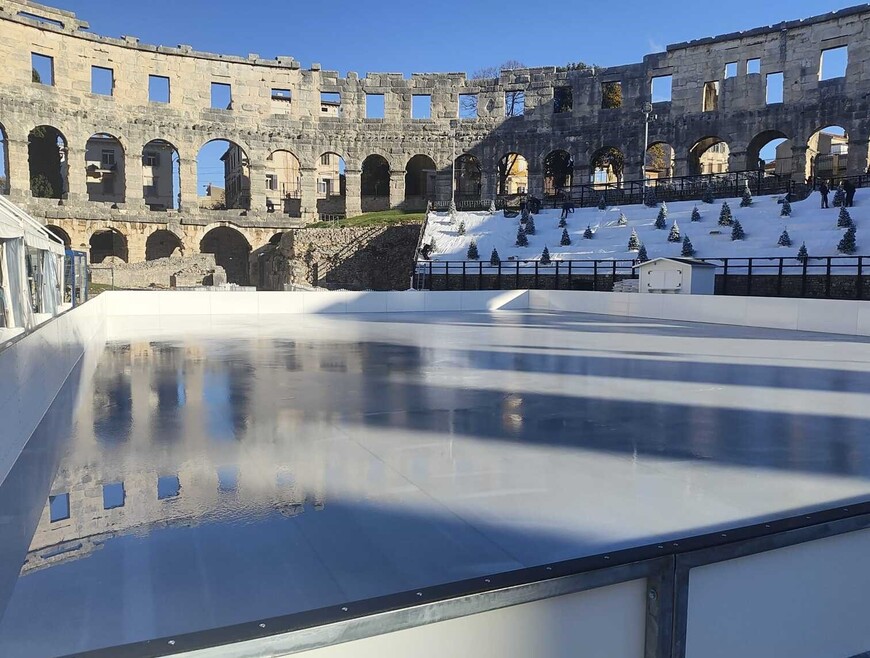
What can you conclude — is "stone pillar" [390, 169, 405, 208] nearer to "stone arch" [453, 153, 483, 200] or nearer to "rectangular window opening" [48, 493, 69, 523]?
"stone arch" [453, 153, 483, 200]

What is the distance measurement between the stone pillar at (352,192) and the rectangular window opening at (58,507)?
39319mm

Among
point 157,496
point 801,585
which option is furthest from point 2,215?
point 801,585

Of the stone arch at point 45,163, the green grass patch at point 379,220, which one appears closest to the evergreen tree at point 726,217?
the green grass patch at point 379,220

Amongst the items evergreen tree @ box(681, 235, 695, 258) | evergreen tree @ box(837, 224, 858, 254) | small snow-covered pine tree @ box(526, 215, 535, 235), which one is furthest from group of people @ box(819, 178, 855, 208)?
small snow-covered pine tree @ box(526, 215, 535, 235)

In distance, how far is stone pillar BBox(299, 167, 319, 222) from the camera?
4178 centimetres

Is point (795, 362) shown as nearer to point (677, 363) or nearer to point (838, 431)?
point (677, 363)

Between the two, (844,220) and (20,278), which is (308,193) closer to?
(844,220)

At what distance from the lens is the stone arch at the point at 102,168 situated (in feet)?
173

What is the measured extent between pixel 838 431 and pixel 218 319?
15.2m

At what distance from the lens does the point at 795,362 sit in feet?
31.5

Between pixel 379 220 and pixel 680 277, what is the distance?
22.2 m

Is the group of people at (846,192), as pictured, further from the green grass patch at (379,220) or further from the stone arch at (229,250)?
the stone arch at (229,250)

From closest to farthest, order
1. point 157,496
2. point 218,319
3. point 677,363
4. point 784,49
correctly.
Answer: point 157,496
point 677,363
point 218,319
point 784,49

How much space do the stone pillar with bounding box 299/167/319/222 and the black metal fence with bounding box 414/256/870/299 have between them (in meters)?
15.3
